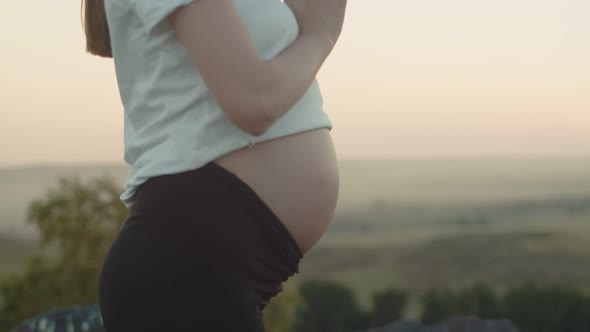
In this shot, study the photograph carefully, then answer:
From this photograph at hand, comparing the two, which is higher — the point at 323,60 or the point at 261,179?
the point at 323,60

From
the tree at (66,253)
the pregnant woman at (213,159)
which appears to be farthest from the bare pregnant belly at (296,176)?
the tree at (66,253)

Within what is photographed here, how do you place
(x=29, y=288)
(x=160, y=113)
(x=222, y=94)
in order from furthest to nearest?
(x=29, y=288) < (x=160, y=113) < (x=222, y=94)

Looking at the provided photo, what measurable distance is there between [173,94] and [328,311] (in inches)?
199

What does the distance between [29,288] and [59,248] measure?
310 millimetres

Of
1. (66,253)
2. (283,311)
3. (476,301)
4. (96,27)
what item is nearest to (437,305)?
(476,301)

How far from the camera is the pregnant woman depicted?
3.76 ft

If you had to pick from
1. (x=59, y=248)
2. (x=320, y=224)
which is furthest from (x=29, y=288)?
(x=320, y=224)

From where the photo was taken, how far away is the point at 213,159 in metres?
1.22

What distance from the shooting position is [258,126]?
1.17 meters

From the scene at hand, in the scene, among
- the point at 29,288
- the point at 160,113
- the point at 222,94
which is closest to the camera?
the point at 222,94

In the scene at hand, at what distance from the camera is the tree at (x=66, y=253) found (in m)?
5.29

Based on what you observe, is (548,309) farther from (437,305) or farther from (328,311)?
(328,311)

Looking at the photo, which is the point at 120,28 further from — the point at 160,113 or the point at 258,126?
the point at 258,126

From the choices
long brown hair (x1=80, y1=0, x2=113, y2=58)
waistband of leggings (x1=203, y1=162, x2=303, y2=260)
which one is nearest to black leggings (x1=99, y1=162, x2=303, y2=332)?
waistband of leggings (x1=203, y1=162, x2=303, y2=260)
